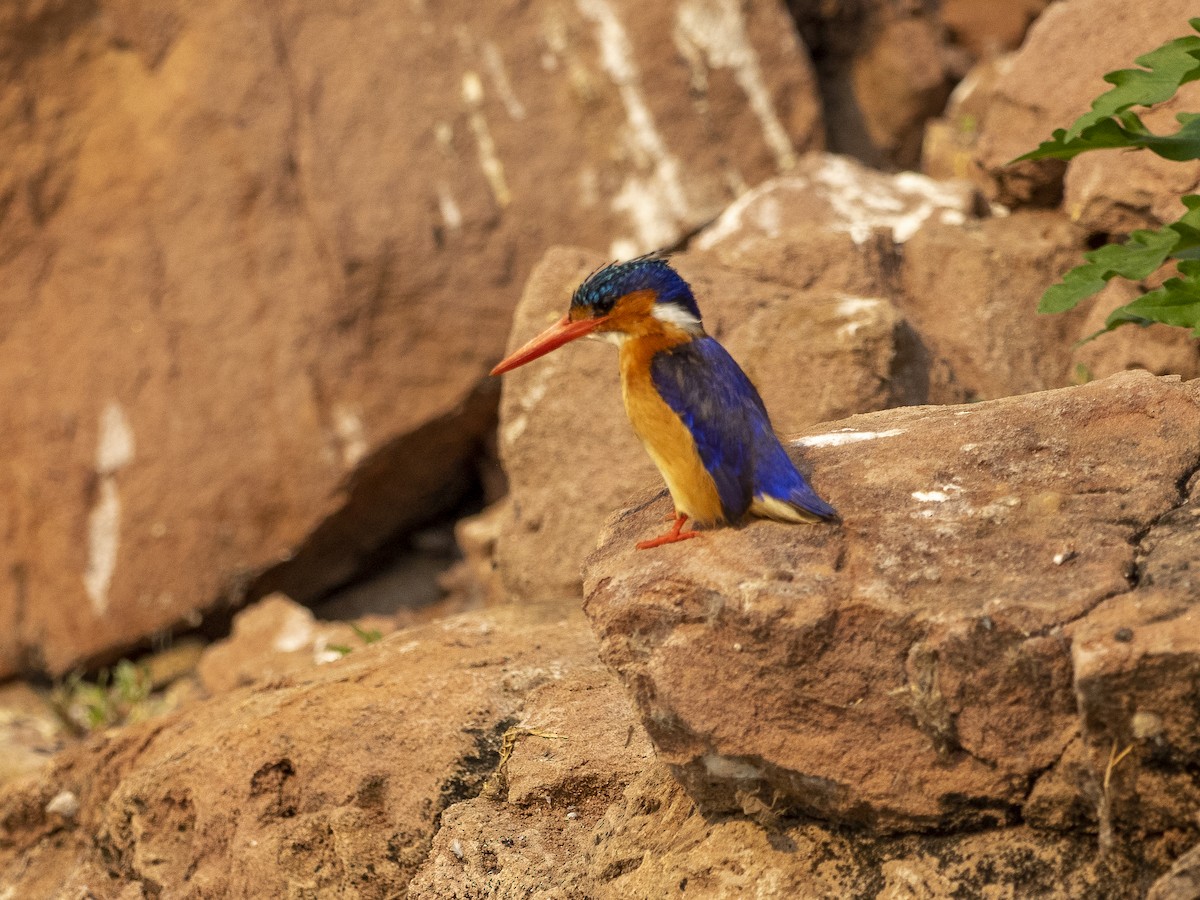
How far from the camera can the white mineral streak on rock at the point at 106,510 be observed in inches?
250

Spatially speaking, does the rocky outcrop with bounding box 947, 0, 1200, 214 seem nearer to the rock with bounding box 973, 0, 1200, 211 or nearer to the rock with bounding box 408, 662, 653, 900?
the rock with bounding box 973, 0, 1200, 211

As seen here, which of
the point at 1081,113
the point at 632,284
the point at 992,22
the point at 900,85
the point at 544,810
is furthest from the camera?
the point at 992,22

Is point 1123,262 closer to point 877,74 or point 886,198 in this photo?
point 886,198

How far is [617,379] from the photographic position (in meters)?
4.46

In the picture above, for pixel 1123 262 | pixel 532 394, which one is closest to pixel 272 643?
pixel 532 394

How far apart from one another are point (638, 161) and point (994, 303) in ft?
7.32

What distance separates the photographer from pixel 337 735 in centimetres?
339

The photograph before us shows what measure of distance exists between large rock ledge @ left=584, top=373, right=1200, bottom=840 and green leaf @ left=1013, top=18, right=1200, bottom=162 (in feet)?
2.43

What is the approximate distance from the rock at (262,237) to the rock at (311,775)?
8.07 feet

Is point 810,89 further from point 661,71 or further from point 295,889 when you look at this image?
point 295,889

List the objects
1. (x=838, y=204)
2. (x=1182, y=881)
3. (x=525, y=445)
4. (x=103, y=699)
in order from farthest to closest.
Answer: (x=103, y=699)
(x=838, y=204)
(x=525, y=445)
(x=1182, y=881)

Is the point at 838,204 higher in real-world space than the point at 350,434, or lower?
higher

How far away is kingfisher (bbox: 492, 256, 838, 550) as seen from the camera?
270 centimetres

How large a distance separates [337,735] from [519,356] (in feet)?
3.51
